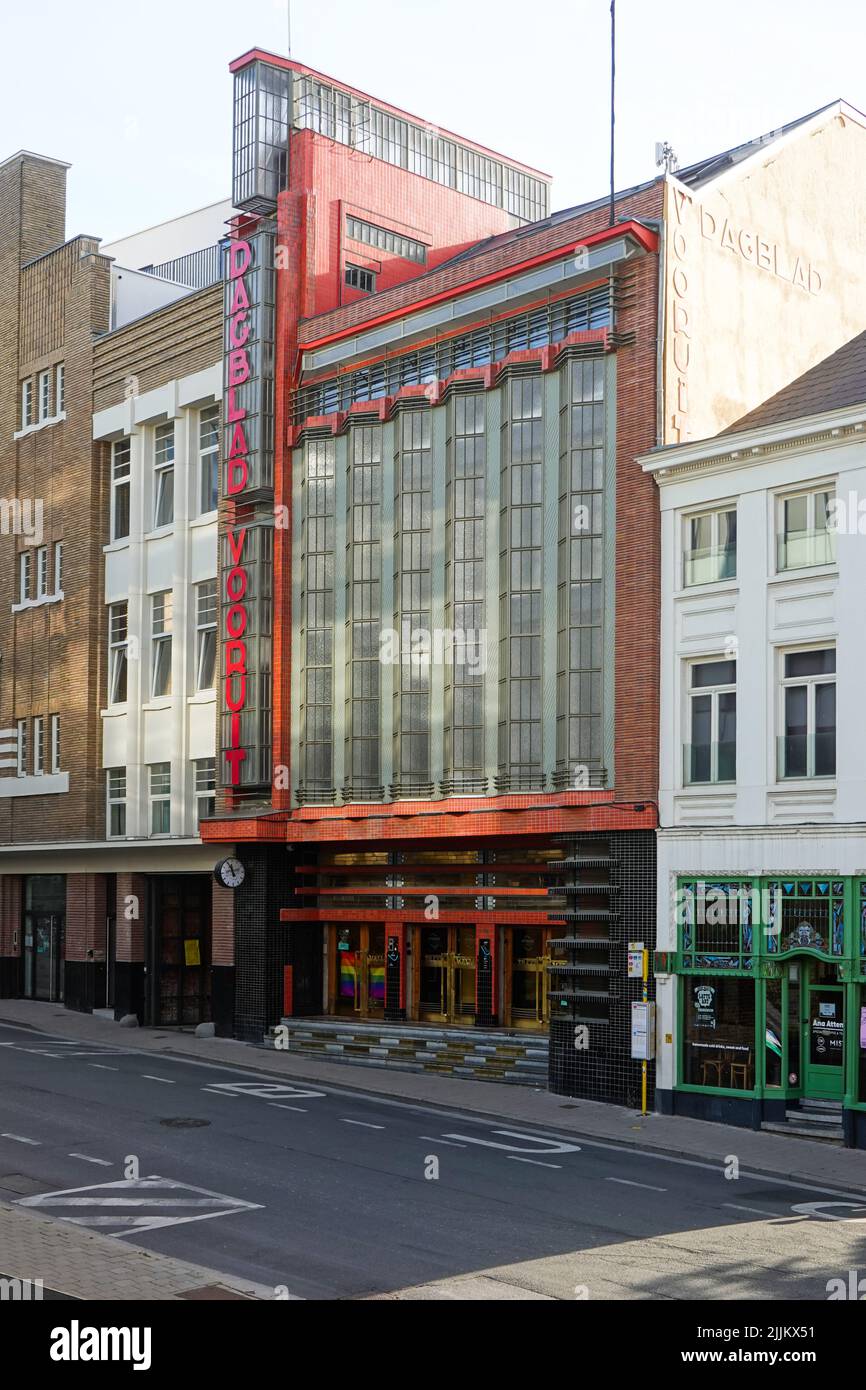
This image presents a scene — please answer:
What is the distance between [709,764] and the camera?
2625 cm

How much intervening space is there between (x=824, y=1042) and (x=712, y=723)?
5.47 meters

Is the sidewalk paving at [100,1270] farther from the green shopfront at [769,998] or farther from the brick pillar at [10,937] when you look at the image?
the brick pillar at [10,937]

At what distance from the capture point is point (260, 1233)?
16500mm

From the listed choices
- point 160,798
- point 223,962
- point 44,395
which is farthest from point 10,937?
point 44,395

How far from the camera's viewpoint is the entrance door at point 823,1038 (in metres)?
24.1

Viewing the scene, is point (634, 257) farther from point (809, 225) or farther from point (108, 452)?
point (108, 452)

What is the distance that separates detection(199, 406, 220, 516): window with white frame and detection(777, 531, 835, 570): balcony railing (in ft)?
54.8

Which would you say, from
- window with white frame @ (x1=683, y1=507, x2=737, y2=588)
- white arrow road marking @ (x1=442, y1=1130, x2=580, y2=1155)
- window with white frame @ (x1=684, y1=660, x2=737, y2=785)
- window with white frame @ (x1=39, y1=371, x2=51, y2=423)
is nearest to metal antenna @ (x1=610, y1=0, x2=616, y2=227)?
window with white frame @ (x1=683, y1=507, x2=737, y2=588)

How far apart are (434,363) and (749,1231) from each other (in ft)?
64.5

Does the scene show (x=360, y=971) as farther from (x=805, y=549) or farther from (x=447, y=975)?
(x=805, y=549)

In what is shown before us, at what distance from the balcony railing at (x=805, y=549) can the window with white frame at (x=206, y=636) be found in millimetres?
16371

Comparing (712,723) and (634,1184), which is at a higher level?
(712,723)

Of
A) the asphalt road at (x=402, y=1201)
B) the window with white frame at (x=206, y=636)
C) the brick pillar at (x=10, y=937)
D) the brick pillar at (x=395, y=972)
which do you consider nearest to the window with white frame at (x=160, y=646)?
the window with white frame at (x=206, y=636)

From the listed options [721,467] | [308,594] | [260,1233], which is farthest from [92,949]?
[260,1233]
